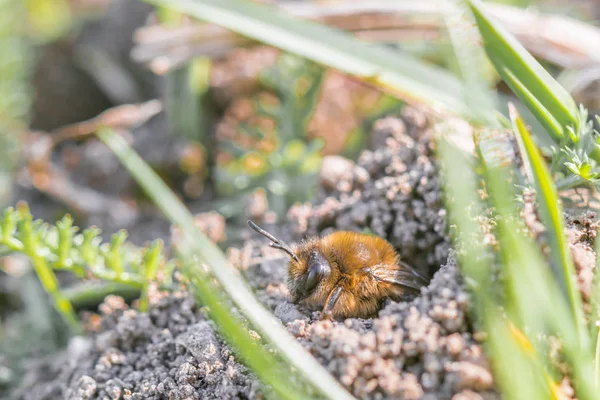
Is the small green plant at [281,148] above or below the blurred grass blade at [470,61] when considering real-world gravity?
below

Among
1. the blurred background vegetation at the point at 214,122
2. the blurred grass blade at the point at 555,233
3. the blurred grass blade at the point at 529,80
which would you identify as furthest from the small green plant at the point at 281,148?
the blurred grass blade at the point at 555,233

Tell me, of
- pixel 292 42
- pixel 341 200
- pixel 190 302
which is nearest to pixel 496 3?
pixel 292 42

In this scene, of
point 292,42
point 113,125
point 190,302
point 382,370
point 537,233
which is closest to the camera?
point 382,370

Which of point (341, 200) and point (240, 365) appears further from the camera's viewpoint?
point (341, 200)

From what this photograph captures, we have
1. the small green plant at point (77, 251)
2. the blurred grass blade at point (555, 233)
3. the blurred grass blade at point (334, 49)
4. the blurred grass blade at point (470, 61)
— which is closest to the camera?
the blurred grass blade at point (555, 233)

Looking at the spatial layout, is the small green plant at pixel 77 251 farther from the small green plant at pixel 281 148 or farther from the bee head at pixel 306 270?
the small green plant at pixel 281 148

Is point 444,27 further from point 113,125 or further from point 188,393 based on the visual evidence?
point 188,393
